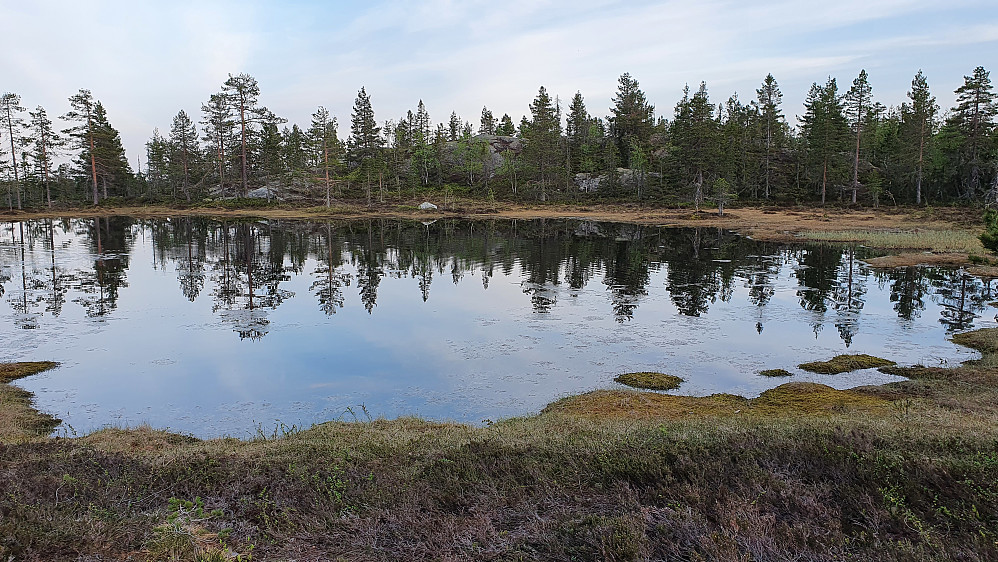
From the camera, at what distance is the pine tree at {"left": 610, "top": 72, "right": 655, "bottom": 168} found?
106 metres

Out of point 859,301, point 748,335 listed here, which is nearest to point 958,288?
point 859,301

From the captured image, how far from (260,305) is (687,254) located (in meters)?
28.5

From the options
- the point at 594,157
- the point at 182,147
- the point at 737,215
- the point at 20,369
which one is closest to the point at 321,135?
the point at 182,147

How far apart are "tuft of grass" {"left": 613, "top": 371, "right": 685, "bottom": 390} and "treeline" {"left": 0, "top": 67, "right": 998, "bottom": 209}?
56463mm

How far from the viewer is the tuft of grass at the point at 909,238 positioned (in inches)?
1633

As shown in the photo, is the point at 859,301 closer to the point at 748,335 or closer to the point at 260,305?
the point at 748,335

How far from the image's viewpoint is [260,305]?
82.5 ft

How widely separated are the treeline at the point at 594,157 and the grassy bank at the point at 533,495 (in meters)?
62.7

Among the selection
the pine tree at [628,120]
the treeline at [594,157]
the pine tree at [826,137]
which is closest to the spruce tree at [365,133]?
the treeline at [594,157]

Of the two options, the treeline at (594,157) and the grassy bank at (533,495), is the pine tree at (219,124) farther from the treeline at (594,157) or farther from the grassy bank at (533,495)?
the grassy bank at (533,495)

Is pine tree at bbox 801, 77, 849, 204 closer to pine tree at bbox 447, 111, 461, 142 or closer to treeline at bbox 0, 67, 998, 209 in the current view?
treeline at bbox 0, 67, 998, 209

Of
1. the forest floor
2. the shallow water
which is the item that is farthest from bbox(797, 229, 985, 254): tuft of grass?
the forest floor

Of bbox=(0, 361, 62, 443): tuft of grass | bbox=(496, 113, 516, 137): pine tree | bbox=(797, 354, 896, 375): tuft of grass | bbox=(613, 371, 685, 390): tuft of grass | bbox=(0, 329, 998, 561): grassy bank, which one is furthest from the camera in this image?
bbox=(496, 113, 516, 137): pine tree

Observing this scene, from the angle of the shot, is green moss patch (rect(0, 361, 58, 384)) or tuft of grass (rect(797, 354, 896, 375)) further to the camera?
tuft of grass (rect(797, 354, 896, 375))
